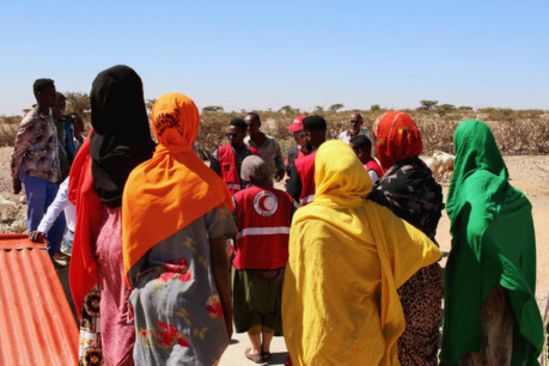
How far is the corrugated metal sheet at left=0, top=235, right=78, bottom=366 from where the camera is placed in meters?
3.64

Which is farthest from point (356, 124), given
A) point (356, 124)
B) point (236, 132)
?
point (236, 132)

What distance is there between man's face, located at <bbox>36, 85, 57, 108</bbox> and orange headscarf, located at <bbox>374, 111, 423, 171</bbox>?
3.99 metres

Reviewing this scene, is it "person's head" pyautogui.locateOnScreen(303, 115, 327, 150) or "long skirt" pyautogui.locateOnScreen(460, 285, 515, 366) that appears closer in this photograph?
"long skirt" pyautogui.locateOnScreen(460, 285, 515, 366)

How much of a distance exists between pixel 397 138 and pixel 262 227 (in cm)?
162

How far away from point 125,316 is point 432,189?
1.87 m

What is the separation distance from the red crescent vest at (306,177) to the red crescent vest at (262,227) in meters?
0.32

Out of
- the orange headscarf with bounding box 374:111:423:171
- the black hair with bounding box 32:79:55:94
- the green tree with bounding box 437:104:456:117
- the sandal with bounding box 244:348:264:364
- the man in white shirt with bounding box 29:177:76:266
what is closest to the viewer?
the orange headscarf with bounding box 374:111:423:171

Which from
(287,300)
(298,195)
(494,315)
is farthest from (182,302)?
(298,195)

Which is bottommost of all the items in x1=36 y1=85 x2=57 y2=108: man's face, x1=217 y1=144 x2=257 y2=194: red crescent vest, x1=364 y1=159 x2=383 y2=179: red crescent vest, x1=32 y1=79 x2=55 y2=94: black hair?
x1=217 y1=144 x2=257 y2=194: red crescent vest

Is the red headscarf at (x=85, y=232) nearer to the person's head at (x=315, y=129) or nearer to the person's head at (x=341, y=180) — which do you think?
the person's head at (x=341, y=180)

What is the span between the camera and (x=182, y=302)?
10.2 feet

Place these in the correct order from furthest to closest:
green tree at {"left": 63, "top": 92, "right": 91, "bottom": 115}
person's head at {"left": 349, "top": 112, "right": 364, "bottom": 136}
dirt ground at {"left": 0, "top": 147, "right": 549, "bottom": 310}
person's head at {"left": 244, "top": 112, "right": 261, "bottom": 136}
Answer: green tree at {"left": 63, "top": 92, "right": 91, "bottom": 115} < person's head at {"left": 349, "top": 112, "right": 364, "bottom": 136} < dirt ground at {"left": 0, "top": 147, "right": 549, "bottom": 310} < person's head at {"left": 244, "top": 112, "right": 261, "bottom": 136}

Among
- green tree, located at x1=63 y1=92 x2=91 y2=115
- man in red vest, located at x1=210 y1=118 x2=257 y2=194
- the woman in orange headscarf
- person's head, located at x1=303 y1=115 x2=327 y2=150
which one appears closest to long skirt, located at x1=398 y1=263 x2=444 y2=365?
the woman in orange headscarf

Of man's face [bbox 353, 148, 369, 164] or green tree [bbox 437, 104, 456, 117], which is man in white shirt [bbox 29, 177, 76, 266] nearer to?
man's face [bbox 353, 148, 369, 164]
